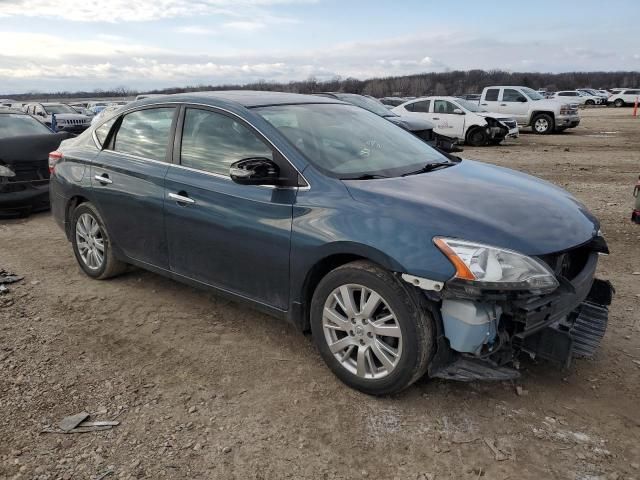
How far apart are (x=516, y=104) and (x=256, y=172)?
2050 centimetres

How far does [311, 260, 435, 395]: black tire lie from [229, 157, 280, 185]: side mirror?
69cm

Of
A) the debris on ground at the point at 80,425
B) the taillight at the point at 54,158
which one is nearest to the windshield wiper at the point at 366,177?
the debris on ground at the point at 80,425

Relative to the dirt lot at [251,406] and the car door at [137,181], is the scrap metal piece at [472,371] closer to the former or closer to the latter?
the dirt lot at [251,406]

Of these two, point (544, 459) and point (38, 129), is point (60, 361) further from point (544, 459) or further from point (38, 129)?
point (38, 129)

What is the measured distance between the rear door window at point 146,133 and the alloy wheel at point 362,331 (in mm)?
1857

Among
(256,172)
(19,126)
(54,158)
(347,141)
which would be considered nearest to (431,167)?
(347,141)

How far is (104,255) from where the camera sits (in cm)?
482

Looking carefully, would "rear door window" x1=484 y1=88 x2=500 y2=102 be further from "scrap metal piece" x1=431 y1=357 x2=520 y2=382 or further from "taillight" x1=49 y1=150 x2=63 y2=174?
"scrap metal piece" x1=431 y1=357 x2=520 y2=382

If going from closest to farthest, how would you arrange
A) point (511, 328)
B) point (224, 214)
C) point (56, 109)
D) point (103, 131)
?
1. point (511, 328)
2. point (224, 214)
3. point (103, 131)
4. point (56, 109)

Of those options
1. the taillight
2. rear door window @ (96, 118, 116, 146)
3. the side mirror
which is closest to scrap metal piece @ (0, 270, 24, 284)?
the taillight

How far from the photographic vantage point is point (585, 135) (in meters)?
20.6

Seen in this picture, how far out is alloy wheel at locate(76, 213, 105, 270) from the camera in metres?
4.83

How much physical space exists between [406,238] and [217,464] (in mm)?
1443

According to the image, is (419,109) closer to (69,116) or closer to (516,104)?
(516,104)
